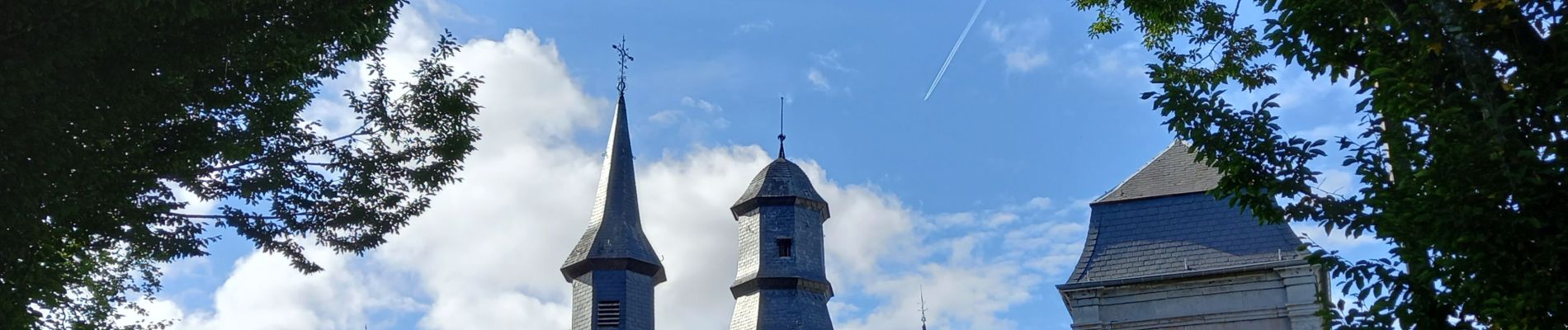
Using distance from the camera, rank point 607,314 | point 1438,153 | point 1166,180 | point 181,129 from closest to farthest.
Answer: point 1438,153
point 181,129
point 1166,180
point 607,314

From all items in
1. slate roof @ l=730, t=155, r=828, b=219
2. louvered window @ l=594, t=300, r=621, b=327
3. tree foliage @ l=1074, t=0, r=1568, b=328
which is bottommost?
tree foliage @ l=1074, t=0, r=1568, b=328

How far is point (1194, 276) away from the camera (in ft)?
60.8

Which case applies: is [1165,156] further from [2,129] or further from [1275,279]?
[2,129]

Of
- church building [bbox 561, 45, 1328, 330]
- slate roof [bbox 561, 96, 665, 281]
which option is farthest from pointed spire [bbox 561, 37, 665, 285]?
church building [bbox 561, 45, 1328, 330]

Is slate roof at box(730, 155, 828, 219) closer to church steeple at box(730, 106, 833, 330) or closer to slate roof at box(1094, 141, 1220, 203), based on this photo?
church steeple at box(730, 106, 833, 330)

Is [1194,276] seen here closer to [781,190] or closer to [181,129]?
[181,129]

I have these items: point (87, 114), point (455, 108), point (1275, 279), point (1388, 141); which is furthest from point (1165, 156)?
point (87, 114)

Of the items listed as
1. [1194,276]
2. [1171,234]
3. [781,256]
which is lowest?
[1194,276]

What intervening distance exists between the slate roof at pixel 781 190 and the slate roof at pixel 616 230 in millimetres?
2763

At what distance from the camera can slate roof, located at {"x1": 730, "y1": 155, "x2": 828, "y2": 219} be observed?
36.8 metres

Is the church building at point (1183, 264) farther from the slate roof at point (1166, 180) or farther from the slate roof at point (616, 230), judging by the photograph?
the slate roof at point (616, 230)

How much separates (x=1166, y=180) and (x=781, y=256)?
16.8 metres

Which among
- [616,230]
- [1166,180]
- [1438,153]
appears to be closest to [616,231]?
[616,230]

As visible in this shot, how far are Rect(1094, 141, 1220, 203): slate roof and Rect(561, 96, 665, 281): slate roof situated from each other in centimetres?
1793
